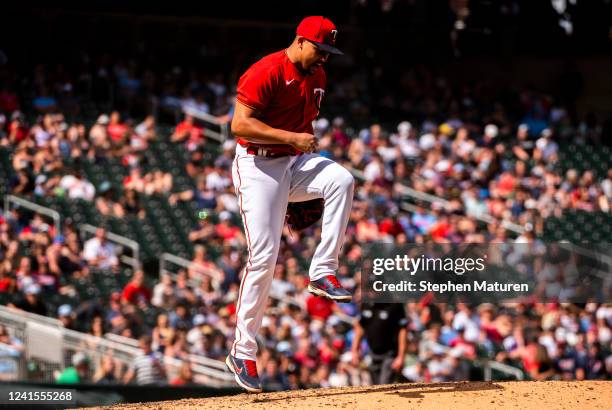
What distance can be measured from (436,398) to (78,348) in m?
5.54

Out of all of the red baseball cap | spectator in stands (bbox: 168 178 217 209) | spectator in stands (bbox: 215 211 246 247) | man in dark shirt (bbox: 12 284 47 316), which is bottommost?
man in dark shirt (bbox: 12 284 47 316)

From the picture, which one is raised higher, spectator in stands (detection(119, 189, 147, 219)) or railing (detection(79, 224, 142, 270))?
spectator in stands (detection(119, 189, 147, 219))

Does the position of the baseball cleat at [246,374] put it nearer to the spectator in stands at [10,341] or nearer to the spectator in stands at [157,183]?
the spectator in stands at [10,341]

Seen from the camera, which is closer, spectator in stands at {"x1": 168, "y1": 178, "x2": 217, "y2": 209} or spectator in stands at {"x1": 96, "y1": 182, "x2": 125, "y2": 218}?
spectator in stands at {"x1": 96, "y1": 182, "x2": 125, "y2": 218}

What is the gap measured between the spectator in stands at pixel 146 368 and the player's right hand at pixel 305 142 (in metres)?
5.45

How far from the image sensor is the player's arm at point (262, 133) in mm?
6277

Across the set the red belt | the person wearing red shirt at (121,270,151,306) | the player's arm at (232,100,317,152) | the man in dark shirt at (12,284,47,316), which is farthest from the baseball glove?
the man in dark shirt at (12,284,47,316)

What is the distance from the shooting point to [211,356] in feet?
38.9

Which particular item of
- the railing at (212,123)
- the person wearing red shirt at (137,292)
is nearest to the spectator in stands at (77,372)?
the person wearing red shirt at (137,292)

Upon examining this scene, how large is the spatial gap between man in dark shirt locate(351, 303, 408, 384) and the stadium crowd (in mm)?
34

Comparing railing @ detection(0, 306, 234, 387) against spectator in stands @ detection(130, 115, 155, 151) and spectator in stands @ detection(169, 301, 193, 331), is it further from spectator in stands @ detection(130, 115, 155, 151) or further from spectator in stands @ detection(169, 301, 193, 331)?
spectator in stands @ detection(130, 115, 155, 151)

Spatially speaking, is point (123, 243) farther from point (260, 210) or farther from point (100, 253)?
point (260, 210)

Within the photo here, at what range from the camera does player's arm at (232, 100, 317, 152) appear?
20.6ft

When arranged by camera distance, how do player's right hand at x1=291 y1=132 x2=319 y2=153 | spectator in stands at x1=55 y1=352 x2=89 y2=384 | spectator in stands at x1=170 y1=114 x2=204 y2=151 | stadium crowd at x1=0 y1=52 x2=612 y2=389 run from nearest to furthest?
player's right hand at x1=291 y1=132 x2=319 y2=153, spectator in stands at x1=55 y1=352 x2=89 y2=384, stadium crowd at x1=0 y1=52 x2=612 y2=389, spectator in stands at x1=170 y1=114 x2=204 y2=151
